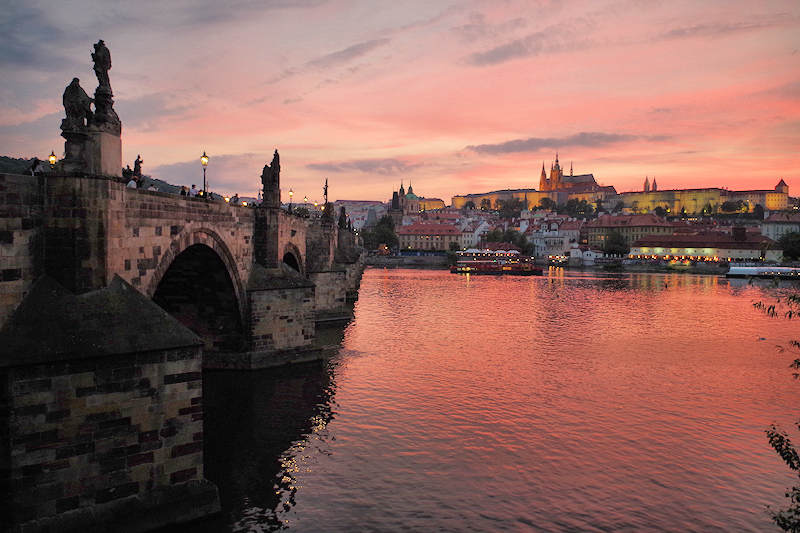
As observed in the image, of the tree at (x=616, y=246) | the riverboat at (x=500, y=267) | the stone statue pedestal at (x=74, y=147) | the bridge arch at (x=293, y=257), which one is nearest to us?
the stone statue pedestal at (x=74, y=147)

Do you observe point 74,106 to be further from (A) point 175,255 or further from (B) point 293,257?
(B) point 293,257

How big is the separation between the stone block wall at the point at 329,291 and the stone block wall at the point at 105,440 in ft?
89.3

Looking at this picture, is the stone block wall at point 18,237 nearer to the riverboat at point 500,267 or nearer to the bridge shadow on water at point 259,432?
the bridge shadow on water at point 259,432

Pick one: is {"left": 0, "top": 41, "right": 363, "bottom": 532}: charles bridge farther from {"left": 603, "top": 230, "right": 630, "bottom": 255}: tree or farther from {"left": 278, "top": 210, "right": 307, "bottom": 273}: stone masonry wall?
{"left": 603, "top": 230, "right": 630, "bottom": 255}: tree

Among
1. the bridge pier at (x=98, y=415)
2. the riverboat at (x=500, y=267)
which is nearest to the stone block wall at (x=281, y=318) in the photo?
the bridge pier at (x=98, y=415)

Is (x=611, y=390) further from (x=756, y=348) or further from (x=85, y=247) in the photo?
(x=85, y=247)

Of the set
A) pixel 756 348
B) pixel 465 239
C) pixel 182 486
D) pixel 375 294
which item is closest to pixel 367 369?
pixel 182 486

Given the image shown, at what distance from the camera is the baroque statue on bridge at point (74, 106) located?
11852 millimetres

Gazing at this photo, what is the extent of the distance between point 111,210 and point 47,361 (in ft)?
11.9

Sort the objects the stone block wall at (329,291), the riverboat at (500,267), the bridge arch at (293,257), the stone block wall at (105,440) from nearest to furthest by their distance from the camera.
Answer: the stone block wall at (105,440)
the bridge arch at (293,257)
the stone block wall at (329,291)
the riverboat at (500,267)

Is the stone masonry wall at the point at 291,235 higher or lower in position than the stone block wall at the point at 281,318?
higher

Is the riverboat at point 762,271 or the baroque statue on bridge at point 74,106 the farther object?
the riverboat at point 762,271

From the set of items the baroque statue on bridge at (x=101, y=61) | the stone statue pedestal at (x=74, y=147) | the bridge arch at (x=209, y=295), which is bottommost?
the bridge arch at (x=209, y=295)

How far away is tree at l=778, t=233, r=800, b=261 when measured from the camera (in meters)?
104
